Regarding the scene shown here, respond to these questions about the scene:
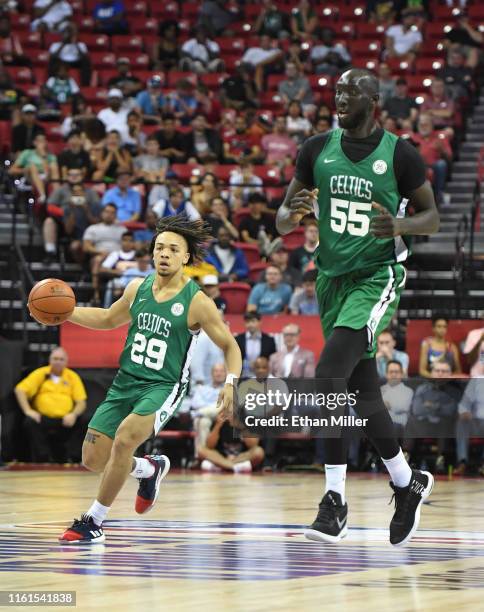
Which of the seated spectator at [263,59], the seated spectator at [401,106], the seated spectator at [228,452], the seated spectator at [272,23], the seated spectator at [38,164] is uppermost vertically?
the seated spectator at [272,23]

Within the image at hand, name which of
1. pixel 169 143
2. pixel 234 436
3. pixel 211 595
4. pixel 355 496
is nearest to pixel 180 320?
pixel 211 595

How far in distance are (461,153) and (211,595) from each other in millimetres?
15598

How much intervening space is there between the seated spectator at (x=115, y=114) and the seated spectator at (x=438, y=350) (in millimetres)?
7329

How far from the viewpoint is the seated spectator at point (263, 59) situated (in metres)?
21.9

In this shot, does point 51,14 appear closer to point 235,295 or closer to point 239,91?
point 239,91

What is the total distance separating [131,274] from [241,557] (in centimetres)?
994

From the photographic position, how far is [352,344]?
654cm

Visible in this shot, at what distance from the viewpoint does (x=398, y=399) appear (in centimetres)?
1291

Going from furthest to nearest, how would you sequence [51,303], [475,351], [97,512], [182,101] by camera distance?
[182,101], [475,351], [51,303], [97,512]

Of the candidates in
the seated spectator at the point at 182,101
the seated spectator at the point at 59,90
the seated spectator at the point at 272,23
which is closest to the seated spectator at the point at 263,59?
the seated spectator at the point at 272,23

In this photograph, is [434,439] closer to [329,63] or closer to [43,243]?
[43,243]

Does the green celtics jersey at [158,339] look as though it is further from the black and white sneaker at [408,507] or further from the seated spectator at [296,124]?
the seated spectator at [296,124]

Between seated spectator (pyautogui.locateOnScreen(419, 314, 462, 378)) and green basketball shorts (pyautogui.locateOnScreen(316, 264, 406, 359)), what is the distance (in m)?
7.39

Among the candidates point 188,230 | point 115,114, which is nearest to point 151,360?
point 188,230
